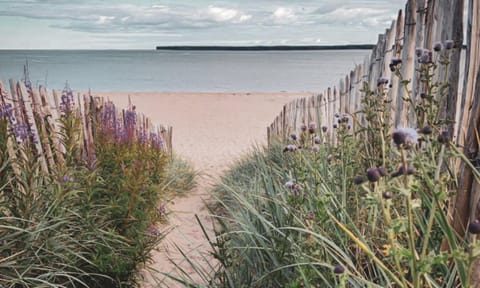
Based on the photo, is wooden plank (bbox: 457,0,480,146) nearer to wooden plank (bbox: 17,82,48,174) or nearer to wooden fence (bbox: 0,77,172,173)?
wooden fence (bbox: 0,77,172,173)

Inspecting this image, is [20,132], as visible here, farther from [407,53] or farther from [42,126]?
[407,53]

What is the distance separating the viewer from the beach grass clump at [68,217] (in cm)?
272

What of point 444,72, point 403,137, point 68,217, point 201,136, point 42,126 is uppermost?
point 444,72

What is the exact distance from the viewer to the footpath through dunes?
4.52m

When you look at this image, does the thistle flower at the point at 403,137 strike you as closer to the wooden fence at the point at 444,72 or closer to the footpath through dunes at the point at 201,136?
the wooden fence at the point at 444,72

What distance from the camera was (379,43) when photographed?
3.85 metres

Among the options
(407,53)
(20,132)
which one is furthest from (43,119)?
(407,53)

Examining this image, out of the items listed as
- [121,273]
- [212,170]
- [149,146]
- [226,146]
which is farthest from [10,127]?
[226,146]

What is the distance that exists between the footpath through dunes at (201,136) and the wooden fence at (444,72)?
1.38 metres

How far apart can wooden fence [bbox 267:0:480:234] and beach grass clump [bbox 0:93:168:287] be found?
170 cm

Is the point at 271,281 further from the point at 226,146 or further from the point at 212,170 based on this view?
the point at 226,146

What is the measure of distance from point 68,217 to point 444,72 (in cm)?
249

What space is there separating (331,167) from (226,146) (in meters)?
9.20

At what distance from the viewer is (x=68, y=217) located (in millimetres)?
3123
